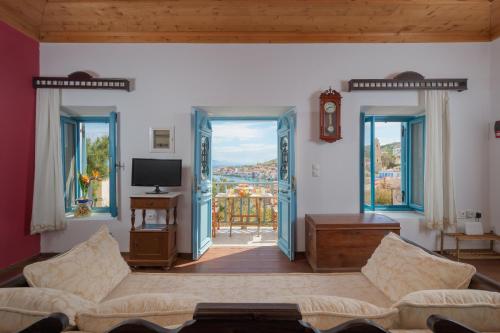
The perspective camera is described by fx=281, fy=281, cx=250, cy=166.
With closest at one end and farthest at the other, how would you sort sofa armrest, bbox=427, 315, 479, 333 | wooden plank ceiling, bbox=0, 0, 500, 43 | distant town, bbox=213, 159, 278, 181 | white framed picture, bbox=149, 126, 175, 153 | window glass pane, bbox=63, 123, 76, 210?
sofa armrest, bbox=427, 315, 479, 333 < wooden plank ceiling, bbox=0, 0, 500, 43 < white framed picture, bbox=149, 126, 175, 153 < window glass pane, bbox=63, 123, 76, 210 < distant town, bbox=213, 159, 278, 181

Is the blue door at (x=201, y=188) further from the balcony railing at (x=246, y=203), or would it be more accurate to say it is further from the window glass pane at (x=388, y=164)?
the window glass pane at (x=388, y=164)

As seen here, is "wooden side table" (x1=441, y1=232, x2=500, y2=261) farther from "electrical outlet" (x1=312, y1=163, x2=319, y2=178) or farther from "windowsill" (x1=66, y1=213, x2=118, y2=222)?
"windowsill" (x1=66, y1=213, x2=118, y2=222)

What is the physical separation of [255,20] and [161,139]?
6.96ft

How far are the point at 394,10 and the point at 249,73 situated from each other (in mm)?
A: 2090

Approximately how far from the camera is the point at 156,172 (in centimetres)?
385

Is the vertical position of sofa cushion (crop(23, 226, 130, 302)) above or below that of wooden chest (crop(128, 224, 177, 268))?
above

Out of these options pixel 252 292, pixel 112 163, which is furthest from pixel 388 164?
pixel 112 163

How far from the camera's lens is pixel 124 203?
13.4 feet

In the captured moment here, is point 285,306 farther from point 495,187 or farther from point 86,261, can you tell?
point 495,187

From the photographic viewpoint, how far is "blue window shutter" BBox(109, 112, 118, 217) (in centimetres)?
409

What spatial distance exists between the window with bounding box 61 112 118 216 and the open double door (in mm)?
1522

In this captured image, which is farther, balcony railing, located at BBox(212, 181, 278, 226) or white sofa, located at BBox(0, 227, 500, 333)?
balcony railing, located at BBox(212, 181, 278, 226)

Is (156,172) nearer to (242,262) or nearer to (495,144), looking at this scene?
(242,262)

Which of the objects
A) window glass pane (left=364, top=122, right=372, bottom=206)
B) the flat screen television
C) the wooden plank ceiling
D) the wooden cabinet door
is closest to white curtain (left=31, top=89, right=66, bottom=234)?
the wooden plank ceiling
